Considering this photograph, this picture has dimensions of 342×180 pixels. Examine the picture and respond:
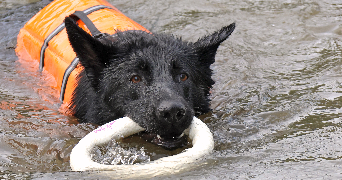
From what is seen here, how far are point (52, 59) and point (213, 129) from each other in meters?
2.49

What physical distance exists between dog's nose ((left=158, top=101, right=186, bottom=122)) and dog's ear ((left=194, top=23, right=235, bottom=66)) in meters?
1.26

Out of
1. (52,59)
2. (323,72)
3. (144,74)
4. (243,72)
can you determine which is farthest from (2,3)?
(323,72)

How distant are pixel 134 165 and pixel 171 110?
0.53 metres

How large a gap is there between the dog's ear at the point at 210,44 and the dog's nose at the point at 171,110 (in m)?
1.26

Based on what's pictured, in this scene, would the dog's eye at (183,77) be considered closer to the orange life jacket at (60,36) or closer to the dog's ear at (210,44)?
the dog's ear at (210,44)

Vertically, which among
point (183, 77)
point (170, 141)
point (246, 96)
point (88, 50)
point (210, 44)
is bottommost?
point (246, 96)

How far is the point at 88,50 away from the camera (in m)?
4.29

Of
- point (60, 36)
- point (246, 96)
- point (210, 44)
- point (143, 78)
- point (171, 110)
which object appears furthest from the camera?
point (60, 36)

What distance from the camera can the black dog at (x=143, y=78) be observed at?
12.1 ft

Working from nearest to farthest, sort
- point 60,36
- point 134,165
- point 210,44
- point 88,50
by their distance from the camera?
1. point 134,165
2. point 88,50
3. point 210,44
4. point 60,36

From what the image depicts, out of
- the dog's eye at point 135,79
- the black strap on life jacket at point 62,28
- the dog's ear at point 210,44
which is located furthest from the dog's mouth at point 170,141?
the black strap on life jacket at point 62,28

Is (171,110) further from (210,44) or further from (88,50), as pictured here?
(210,44)

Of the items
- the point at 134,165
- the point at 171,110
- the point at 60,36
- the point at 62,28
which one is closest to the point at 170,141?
the point at 171,110

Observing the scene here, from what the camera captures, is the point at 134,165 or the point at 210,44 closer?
the point at 134,165
